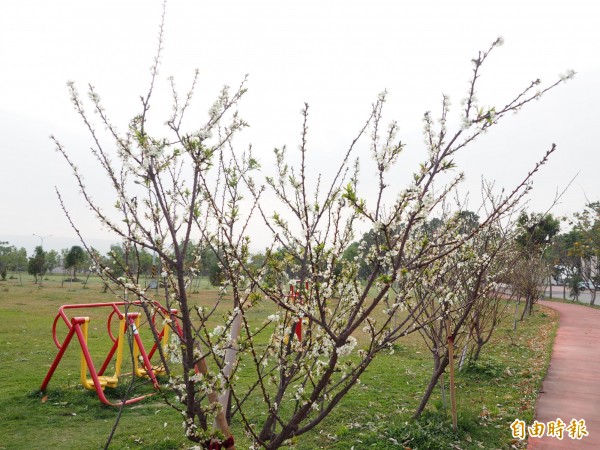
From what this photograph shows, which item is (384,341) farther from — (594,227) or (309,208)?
(594,227)

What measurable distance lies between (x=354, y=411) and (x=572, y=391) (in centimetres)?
383

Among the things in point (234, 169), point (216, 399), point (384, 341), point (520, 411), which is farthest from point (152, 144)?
point (520, 411)

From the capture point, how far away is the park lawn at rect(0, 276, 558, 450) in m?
5.33

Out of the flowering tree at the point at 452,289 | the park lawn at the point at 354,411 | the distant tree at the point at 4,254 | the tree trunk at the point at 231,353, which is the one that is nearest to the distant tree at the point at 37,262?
the distant tree at the point at 4,254

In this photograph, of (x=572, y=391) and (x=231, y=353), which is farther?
(x=572, y=391)

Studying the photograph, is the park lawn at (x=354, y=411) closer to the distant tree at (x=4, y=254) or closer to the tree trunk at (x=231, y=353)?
the tree trunk at (x=231, y=353)

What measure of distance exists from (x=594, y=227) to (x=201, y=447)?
25339 mm

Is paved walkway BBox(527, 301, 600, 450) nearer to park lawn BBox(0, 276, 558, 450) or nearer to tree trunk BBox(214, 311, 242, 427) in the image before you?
park lawn BBox(0, 276, 558, 450)

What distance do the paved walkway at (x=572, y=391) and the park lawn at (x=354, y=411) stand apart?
0.24m

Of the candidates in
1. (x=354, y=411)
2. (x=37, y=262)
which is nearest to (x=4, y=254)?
(x=37, y=262)

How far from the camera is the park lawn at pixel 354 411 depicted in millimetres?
5332

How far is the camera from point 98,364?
9508 millimetres

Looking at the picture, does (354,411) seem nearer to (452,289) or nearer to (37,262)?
(452,289)

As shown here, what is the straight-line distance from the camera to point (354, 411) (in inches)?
254
